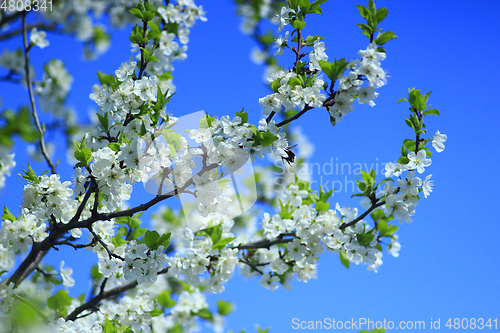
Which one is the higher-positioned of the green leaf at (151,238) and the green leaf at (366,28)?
the green leaf at (366,28)

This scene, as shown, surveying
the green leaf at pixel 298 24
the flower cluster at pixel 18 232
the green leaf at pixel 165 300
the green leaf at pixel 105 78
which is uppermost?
the green leaf at pixel 105 78

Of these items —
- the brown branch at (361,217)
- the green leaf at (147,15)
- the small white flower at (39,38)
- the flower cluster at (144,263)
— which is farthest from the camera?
the small white flower at (39,38)

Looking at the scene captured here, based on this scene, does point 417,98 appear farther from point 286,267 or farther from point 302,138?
point 302,138

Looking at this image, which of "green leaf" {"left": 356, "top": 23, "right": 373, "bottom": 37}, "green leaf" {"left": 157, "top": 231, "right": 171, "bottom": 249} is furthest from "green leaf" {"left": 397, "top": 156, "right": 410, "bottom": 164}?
"green leaf" {"left": 157, "top": 231, "right": 171, "bottom": 249}

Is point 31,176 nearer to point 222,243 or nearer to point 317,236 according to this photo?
point 222,243

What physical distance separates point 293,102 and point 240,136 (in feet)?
1.46

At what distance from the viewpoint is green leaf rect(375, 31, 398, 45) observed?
2.17m

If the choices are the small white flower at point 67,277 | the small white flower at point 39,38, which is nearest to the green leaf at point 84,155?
the small white flower at point 67,277

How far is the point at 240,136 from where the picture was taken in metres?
2.32

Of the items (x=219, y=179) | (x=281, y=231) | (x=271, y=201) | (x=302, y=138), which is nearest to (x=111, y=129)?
(x=219, y=179)

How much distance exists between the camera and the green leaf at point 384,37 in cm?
217

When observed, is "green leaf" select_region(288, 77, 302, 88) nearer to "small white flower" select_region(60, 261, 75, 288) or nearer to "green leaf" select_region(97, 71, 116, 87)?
"green leaf" select_region(97, 71, 116, 87)

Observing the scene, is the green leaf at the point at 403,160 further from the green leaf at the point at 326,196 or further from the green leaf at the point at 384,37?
the green leaf at the point at 384,37

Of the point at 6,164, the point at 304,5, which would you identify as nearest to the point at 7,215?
the point at 6,164
